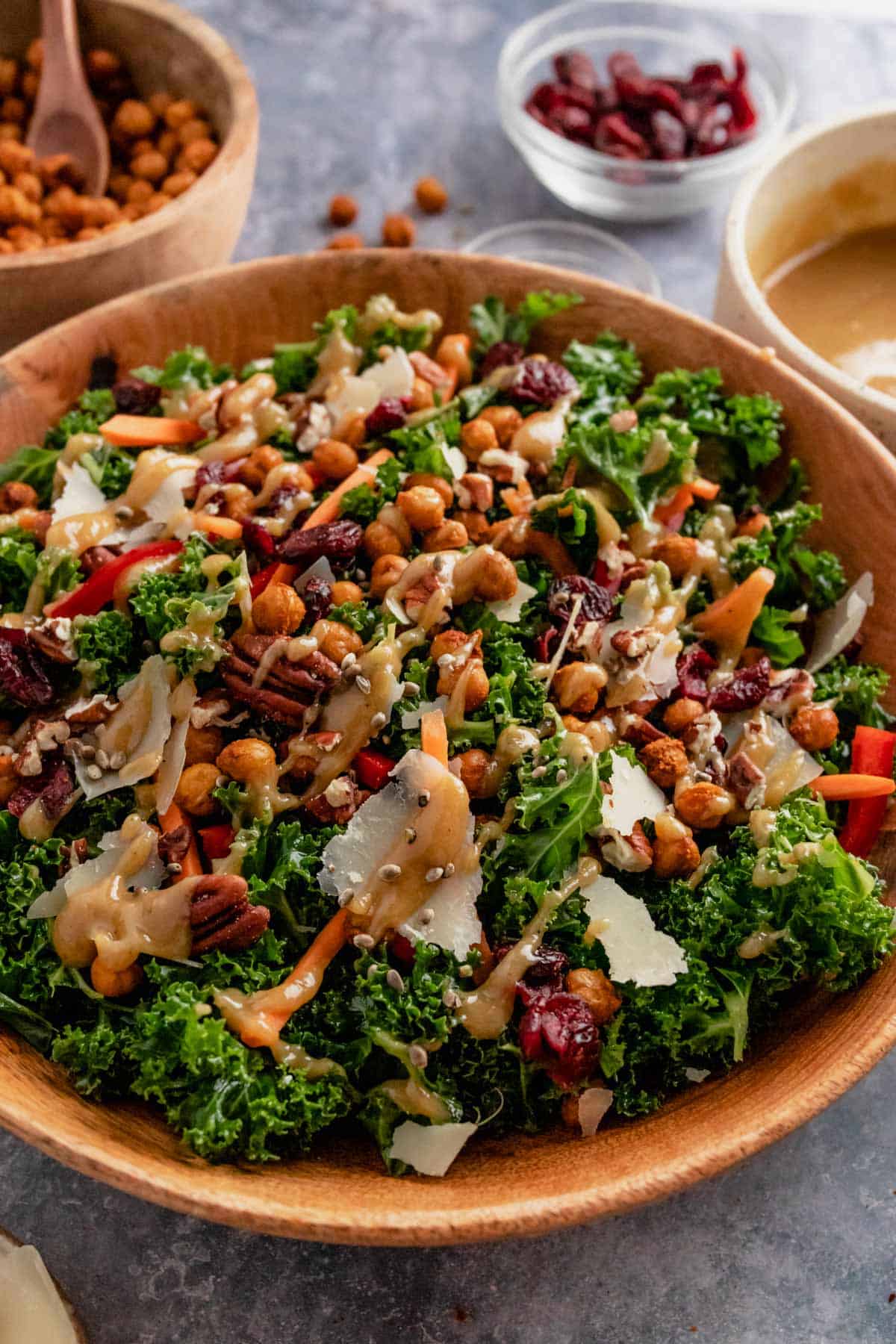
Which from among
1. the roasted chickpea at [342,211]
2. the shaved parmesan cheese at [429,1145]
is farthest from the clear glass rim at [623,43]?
the shaved parmesan cheese at [429,1145]

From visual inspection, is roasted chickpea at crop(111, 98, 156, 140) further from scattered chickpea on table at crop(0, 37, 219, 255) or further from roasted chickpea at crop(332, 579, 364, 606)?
roasted chickpea at crop(332, 579, 364, 606)

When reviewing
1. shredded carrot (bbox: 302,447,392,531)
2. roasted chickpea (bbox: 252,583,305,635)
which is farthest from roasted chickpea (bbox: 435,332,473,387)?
roasted chickpea (bbox: 252,583,305,635)

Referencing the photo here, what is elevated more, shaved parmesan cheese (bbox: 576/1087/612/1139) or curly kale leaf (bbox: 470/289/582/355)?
curly kale leaf (bbox: 470/289/582/355)

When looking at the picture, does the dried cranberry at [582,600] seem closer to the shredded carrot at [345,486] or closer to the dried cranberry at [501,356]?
the shredded carrot at [345,486]

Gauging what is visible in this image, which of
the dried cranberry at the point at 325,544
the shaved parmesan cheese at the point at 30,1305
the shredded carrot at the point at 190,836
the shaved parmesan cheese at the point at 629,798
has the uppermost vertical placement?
the dried cranberry at the point at 325,544

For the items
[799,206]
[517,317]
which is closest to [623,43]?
[799,206]

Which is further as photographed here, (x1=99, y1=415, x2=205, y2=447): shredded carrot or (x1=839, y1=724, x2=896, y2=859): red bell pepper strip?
(x1=99, y1=415, x2=205, y2=447): shredded carrot

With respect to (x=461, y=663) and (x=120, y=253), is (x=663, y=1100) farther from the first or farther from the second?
(x=120, y=253)
